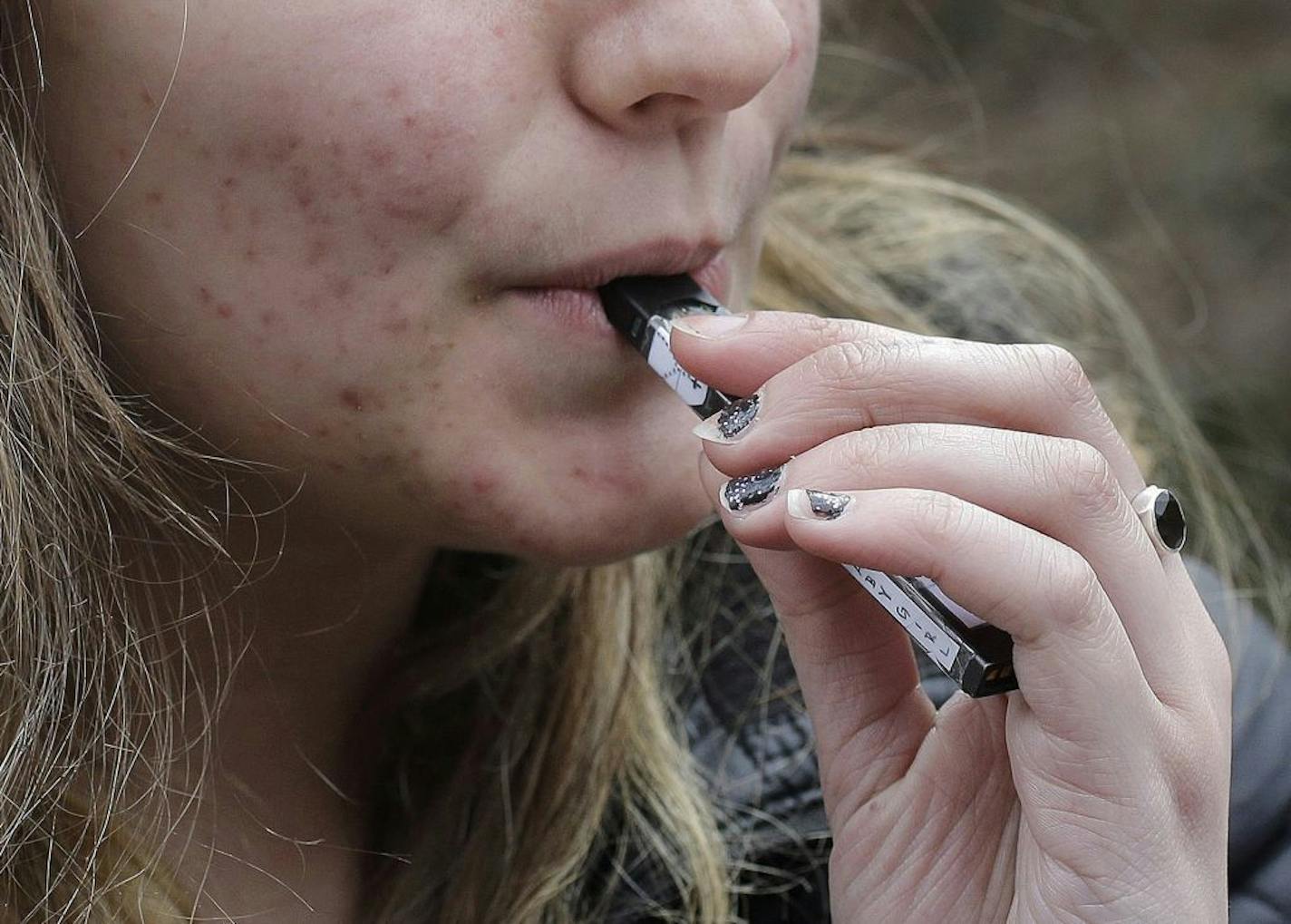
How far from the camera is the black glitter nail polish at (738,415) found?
1.01m

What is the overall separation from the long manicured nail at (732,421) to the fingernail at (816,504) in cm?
8

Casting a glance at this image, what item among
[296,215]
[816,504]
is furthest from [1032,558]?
[296,215]

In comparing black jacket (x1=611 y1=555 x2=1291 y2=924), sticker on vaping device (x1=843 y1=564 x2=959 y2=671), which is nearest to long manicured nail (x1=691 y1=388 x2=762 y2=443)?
sticker on vaping device (x1=843 y1=564 x2=959 y2=671)

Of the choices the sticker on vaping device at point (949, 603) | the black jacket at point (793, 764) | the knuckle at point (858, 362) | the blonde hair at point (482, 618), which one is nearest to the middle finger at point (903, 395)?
the knuckle at point (858, 362)

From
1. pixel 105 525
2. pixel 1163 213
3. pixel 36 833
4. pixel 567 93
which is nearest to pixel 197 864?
pixel 36 833

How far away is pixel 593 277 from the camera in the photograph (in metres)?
1.09

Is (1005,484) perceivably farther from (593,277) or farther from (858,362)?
(593,277)

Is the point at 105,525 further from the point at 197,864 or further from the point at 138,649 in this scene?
→ the point at 197,864

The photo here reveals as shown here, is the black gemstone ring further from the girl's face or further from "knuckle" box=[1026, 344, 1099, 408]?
the girl's face

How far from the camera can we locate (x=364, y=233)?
1024mm

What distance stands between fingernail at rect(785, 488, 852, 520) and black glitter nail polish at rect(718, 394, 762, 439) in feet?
0.27

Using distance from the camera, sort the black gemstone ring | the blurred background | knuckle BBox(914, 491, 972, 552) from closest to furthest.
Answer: knuckle BBox(914, 491, 972, 552) < the black gemstone ring < the blurred background

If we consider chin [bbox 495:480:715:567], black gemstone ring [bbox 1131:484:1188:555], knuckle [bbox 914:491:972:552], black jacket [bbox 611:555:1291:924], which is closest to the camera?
knuckle [bbox 914:491:972:552]

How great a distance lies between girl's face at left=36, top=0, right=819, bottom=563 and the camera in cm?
98
